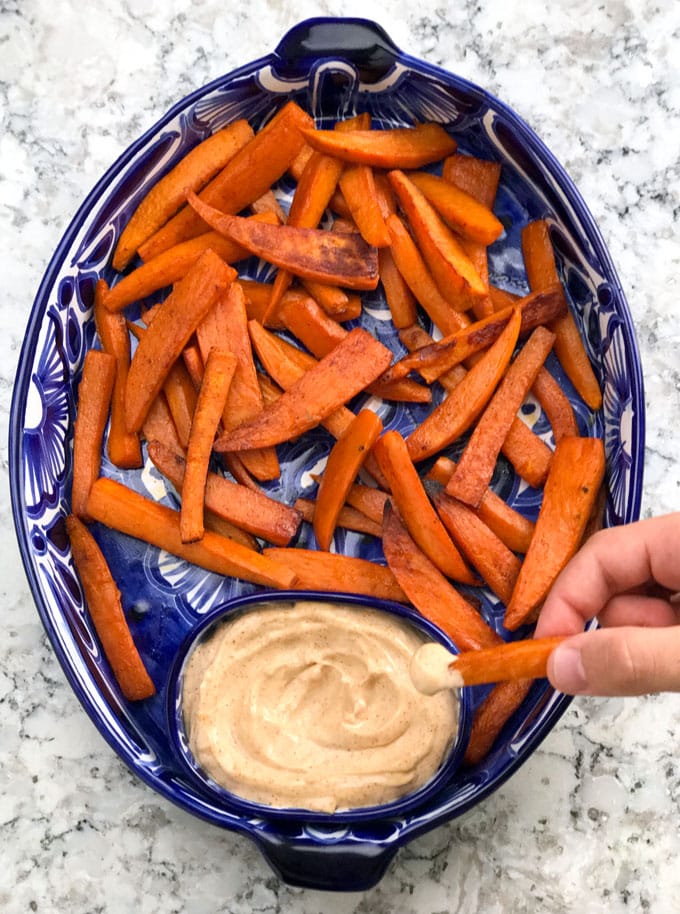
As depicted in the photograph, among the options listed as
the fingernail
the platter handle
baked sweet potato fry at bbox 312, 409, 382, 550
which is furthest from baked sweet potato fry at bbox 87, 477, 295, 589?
the platter handle

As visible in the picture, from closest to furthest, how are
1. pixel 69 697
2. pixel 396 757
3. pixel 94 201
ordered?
1. pixel 396 757
2. pixel 94 201
3. pixel 69 697

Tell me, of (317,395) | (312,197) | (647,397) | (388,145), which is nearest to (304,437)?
(317,395)

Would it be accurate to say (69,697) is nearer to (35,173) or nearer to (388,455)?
(388,455)

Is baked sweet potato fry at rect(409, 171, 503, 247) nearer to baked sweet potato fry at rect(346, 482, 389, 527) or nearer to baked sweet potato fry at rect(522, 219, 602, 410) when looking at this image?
baked sweet potato fry at rect(522, 219, 602, 410)

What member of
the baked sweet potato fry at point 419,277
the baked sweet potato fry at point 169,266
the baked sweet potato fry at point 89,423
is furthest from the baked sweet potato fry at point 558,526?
the baked sweet potato fry at point 89,423

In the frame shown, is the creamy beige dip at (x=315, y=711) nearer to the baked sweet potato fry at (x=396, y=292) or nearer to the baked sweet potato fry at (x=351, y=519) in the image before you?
the baked sweet potato fry at (x=351, y=519)

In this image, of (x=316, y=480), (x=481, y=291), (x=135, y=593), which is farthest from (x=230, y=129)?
(x=135, y=593)

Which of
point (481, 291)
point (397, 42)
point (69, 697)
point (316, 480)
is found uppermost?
point (397, 42)
